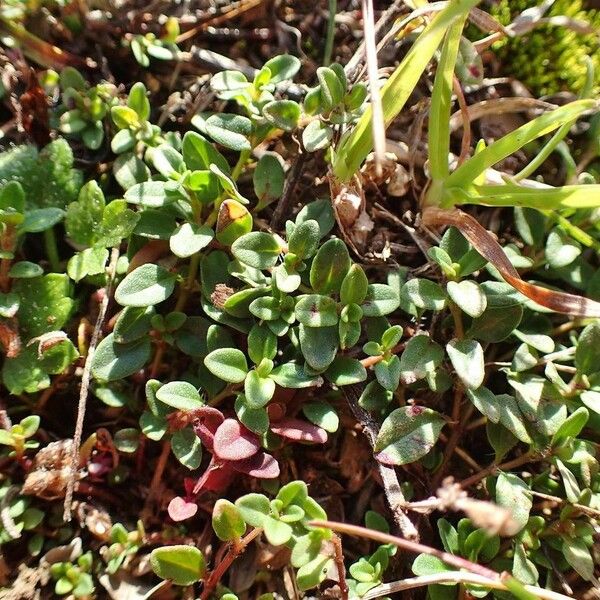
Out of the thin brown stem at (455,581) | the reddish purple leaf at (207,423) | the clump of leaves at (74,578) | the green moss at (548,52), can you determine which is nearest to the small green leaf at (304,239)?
the reddish purple leaf at (207,423)

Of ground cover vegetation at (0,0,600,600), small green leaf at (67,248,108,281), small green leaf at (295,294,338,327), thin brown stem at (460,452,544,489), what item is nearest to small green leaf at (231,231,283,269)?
ground cover vegetation at (0,0,600,600)

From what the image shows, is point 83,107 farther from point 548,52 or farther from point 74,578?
point 548,52

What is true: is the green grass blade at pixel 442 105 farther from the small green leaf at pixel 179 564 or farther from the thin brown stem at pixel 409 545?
the small green leaf at pixel 179 564

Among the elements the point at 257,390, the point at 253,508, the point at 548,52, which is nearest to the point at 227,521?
the point at 253,508

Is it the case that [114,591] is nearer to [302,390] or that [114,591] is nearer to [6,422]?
[6,422]

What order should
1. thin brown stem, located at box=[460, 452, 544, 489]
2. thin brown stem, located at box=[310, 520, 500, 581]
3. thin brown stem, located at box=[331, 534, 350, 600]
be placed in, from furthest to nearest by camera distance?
1. thin brown stem, located at box=[460, 452, 544, 489]
2. thin brown stem, located at box=[331, 534, 350, 600]
3. thin brown stem, located at box=[310, 520, 500, 581]

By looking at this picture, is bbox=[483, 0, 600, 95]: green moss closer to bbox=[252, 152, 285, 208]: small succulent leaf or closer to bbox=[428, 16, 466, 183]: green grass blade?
bbox=[428, 16, 466, 183]: green grass blade
